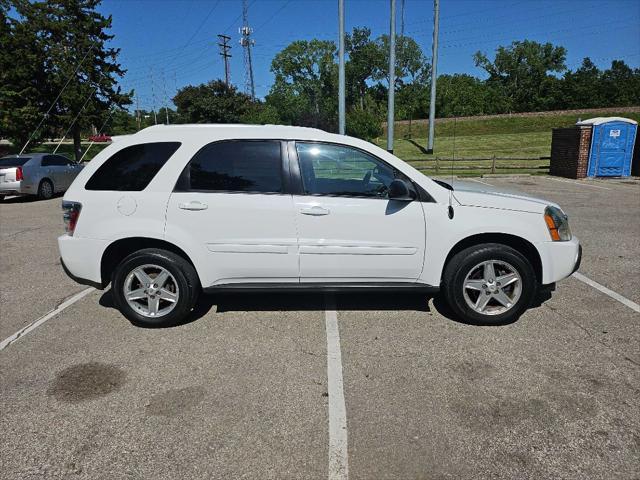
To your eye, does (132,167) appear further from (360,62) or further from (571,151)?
(360,62)

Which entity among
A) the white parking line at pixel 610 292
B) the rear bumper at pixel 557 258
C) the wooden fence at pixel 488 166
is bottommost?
the white parking line at pixel 610 292

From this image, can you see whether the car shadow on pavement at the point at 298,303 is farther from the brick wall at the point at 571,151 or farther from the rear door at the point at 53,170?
the brick wall at the point at 571,151

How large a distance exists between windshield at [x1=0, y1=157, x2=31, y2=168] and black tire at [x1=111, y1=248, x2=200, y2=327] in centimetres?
1078

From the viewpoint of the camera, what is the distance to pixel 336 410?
2.78m

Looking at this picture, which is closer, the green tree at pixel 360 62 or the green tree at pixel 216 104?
the green tree at pixel 216 104

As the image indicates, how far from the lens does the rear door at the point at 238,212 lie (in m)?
3.72

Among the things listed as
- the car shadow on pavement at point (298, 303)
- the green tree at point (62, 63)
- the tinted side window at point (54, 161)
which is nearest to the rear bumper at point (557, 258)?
the car shadow on pavement at point (298, 303)

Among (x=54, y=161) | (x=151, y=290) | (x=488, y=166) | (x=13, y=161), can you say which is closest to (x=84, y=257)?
(x=151, y=290)

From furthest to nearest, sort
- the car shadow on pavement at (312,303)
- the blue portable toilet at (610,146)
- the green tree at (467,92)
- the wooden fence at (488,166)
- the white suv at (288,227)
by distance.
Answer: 1. the green tree at (467,92)
2. the wooden fence at (488,166)
3. the blue portable toilet at (610,146)
4. the car shadow on pavement at (312,303)
5. the white suv at (288,227)

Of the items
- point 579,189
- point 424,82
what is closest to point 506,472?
point 579,189

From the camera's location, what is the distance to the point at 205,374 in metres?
3.20

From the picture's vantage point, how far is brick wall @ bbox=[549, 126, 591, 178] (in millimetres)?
17016

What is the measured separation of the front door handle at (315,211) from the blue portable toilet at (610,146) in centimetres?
1703

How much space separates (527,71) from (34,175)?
83394 mm
